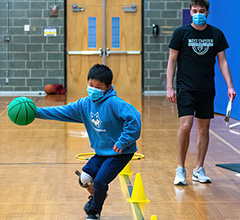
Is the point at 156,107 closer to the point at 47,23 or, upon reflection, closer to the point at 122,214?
the point at 47,23

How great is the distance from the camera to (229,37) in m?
9.77

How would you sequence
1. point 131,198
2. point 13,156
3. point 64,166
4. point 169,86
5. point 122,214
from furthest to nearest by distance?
point 13,156
point 64,166
point 169,86
point 131,198
point 122,214

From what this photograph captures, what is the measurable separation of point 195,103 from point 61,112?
1.53m

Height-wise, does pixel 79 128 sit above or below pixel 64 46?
Result: below

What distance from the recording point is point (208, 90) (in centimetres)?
448

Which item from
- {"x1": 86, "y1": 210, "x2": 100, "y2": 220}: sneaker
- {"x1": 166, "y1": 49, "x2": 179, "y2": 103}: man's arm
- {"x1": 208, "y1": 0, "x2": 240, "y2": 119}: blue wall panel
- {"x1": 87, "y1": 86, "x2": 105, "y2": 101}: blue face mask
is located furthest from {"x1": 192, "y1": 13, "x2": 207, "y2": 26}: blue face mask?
{"x1": 208, "y1": 0, "x2": 240, "y2": 119}: blue wall panel

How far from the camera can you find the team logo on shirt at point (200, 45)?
4.41 m

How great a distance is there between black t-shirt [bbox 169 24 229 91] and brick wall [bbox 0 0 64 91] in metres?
10.4

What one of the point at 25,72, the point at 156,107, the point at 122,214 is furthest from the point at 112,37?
the point at 122,214

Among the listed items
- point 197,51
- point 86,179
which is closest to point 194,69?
point 197,51

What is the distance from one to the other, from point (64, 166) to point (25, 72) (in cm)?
978

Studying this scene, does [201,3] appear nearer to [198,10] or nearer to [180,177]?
[198,10]

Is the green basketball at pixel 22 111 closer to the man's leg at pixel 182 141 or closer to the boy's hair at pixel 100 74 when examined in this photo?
the boy's hair at pixel 100 74

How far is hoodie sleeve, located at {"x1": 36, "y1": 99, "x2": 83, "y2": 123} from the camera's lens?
3.47 m
